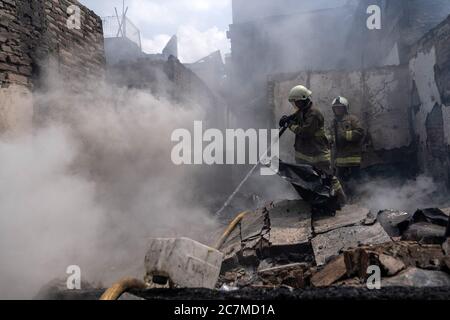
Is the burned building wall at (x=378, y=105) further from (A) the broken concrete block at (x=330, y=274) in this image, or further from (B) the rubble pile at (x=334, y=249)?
(A) the broken concrete block at (x=330, y=274)

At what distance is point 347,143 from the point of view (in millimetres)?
7254

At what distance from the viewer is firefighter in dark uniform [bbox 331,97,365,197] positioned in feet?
23.4

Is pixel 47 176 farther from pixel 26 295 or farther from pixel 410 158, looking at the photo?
pixel 410 158

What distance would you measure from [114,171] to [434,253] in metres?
6.10

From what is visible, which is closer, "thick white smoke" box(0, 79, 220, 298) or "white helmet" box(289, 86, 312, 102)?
"thick white smoke" box(0, 79, 220, 298)

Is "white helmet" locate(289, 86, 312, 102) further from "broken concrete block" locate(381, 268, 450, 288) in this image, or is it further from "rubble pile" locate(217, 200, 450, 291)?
"broken concrete block" locate(381, 268, 450, 288)

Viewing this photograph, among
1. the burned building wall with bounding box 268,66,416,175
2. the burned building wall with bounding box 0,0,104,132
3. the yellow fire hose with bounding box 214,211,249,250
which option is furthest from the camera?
the burned building wall with bounding box 268,66,416,175

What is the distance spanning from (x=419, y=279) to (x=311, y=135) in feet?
10.8

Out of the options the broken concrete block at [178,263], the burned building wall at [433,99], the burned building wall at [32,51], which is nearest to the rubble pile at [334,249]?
the broken concrete block at [178,263]

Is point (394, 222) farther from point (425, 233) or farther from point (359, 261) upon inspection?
point (359, 261)

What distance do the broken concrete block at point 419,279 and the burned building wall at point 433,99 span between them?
4.42 m

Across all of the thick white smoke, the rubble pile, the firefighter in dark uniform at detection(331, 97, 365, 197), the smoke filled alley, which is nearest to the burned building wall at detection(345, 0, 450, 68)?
the smoke filled alley

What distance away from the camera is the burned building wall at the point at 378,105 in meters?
8.80

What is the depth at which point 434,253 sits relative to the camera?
12.0ft
